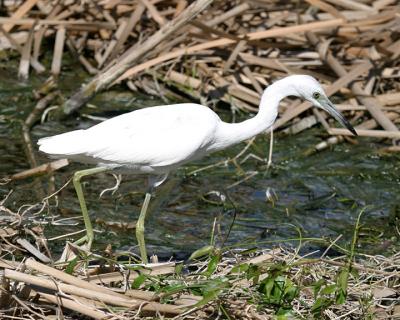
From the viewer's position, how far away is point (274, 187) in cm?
775

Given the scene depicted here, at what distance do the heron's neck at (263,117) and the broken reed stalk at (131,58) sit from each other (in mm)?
1632

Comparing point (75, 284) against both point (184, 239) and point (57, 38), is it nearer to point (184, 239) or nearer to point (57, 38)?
point (184, 239)

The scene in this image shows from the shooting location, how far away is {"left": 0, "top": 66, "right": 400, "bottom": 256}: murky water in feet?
22.4

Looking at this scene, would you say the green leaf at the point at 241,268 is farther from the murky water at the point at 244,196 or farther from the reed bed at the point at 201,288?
the murky water at the point at 244,196

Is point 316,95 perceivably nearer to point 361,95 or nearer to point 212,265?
point 212,265

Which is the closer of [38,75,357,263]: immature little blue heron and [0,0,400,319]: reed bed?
[38,75,357,263]: immature little blue heron

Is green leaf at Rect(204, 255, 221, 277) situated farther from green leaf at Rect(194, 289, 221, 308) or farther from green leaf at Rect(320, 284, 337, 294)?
green leaf at Rect(320, 284, 337, 294)

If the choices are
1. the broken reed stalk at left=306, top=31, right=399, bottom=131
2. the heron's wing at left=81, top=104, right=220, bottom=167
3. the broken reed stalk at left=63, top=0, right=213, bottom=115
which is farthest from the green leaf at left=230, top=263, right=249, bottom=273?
the broken reed stalk at left=306, top=31, right=399, bottom=131

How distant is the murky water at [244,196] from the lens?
684 centimetres

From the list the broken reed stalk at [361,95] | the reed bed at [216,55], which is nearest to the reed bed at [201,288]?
the reed bed at [216,55]

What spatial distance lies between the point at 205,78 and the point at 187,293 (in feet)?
14.4

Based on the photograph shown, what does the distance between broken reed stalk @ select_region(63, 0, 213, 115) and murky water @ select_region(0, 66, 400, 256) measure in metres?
0.25

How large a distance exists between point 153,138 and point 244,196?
1818 mm

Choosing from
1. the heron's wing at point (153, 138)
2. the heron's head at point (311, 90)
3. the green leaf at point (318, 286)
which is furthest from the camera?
the heron's head at point (311, 90)
